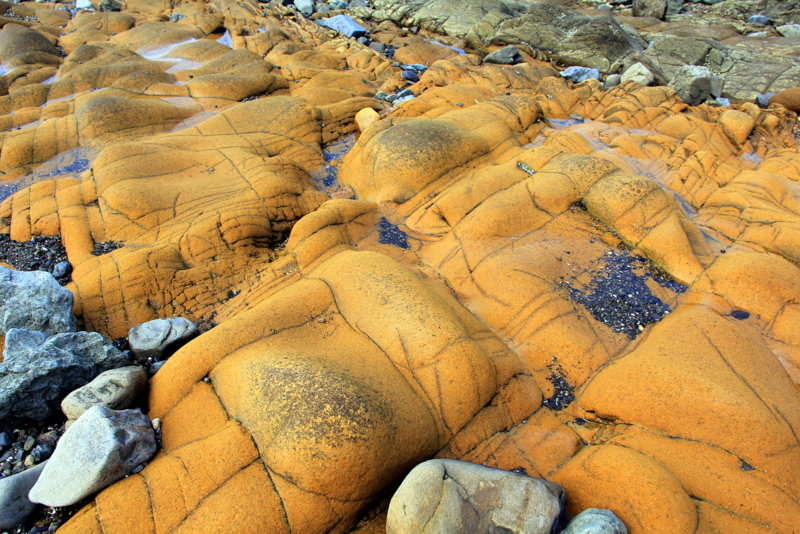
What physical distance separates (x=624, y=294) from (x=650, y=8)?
57.5 feet

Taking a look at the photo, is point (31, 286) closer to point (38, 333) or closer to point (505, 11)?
point (38, 333)

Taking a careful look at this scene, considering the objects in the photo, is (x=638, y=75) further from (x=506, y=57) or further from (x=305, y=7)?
(x=305, y=7)

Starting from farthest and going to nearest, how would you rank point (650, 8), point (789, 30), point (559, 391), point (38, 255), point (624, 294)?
point (650, 8) < point (789, 30) < point (38, 255) < point (624, 294) < point (559, 391)

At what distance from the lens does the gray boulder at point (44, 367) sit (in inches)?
133

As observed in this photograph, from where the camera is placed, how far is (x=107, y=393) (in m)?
3.47

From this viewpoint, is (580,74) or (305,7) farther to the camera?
(305,7)

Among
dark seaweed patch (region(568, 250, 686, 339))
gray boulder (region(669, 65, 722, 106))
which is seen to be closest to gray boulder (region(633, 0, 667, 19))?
gray boulder (region(669, 65, 722, 106))

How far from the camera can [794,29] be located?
48.8ft

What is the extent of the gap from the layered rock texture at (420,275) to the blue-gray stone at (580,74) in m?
0.73

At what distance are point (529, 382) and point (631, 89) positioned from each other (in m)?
8.66

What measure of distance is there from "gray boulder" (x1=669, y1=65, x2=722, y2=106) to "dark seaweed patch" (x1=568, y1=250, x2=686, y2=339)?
22.2 ft

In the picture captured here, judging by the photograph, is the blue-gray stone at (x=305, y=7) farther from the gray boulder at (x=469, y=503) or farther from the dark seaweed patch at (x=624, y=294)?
the gray boulder at (x=469, y=503)

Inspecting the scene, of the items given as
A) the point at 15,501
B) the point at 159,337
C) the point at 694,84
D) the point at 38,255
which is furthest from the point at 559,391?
the point at 694,84

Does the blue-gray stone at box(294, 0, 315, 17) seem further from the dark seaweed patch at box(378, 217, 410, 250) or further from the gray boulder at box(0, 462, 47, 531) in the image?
the gray boulder at box(0, 462, 47, 531)
